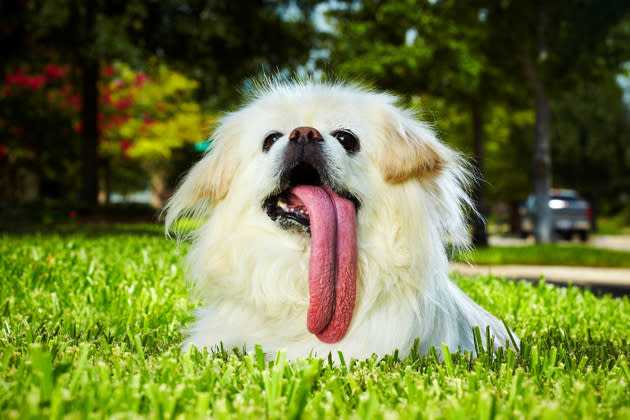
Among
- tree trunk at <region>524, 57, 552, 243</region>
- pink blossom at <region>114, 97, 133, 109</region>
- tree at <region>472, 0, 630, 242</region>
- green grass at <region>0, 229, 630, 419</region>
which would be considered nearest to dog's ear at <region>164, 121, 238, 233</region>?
green grass at <region>0, 229, 630, 419</region>

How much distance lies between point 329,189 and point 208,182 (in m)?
0.69

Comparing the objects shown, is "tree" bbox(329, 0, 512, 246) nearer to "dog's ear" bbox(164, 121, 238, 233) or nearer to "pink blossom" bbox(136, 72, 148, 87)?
"pink blossom" bbox(136, 72, 148, 87)

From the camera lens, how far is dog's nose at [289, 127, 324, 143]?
2730mm

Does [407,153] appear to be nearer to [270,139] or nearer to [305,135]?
[305,135]

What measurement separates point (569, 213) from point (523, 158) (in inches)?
491

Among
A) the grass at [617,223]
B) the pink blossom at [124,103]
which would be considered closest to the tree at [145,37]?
the pink blossom at [124,103]

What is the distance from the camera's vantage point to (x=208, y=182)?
308 cm

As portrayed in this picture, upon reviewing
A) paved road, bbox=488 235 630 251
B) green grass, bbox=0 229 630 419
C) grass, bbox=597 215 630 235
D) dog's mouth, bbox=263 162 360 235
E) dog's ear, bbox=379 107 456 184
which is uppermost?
dog's ear, bbox=379 107 456 184

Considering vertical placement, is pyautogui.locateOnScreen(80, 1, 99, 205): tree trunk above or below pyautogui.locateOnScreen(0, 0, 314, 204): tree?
below

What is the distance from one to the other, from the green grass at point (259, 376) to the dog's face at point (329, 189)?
43 cm

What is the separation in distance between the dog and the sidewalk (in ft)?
14.9

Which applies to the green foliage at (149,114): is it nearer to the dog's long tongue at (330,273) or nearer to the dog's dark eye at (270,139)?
the dog's dark eye at (270,139)

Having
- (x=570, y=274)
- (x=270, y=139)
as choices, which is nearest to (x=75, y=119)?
(x=570, y=274)

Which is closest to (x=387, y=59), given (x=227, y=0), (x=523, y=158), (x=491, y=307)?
(x=227, y=0)
